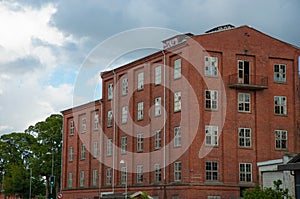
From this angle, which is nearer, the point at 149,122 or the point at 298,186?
the point at 298,186

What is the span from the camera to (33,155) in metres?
97.2

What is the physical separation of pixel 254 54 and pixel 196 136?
1045 centimetres

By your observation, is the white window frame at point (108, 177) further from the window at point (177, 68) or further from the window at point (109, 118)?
the window at point (177, 68)

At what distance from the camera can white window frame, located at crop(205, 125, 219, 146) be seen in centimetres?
5700

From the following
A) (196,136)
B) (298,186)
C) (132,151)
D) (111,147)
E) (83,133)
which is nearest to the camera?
(298,186)

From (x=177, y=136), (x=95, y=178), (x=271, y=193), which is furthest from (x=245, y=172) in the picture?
(x=271, y=193)

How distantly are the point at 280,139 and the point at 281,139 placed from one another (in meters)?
0.13

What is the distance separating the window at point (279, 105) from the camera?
6012cm

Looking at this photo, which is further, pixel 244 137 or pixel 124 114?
pixel 124 114

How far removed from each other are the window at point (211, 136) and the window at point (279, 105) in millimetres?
7176

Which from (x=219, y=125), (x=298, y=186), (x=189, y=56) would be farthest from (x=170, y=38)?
(x=298, y=186)

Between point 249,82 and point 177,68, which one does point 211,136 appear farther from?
point 177,68

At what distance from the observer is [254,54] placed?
196 ft

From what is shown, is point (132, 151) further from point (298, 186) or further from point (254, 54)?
point (298, 186)
